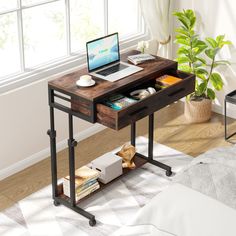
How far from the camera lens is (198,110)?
18.5ft

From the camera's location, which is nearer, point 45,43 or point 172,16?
point 45,43

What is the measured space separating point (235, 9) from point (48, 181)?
6.84 ft

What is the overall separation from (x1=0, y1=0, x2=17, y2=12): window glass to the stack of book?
1241 mm

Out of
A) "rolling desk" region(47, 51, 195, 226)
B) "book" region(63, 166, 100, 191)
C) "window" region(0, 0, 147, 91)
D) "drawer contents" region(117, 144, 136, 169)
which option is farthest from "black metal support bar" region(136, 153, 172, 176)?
"window" region(0, 0, 147, 91)

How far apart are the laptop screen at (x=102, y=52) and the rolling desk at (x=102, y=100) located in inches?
4.7

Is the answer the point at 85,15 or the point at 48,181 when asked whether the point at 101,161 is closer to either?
the point at 48,181

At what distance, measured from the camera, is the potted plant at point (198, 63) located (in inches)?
217

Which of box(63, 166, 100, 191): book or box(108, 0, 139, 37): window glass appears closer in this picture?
box(63, 166, 100, 191): book

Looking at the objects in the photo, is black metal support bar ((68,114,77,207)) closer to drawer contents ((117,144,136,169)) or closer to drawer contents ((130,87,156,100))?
drawer contents ((130,87,156,100))

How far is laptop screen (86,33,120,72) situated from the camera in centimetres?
426

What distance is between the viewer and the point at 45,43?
16.6 feet

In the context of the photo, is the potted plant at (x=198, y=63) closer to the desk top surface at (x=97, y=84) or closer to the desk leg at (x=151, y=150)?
the desk leg at (x=151, y=150)

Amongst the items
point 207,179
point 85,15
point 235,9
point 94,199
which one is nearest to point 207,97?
point 235,9

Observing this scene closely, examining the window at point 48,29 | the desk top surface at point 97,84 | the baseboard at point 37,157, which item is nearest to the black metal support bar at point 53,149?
the desk top surface at point 97,84
